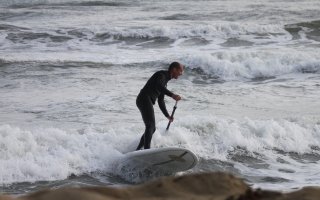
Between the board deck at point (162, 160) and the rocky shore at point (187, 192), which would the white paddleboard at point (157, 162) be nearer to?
the board deck at point (162, 160)

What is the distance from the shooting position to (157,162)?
28.6 ft

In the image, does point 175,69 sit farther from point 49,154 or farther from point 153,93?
point 49,154

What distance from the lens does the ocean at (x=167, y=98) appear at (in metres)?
9.84

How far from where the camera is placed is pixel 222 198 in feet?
11.8

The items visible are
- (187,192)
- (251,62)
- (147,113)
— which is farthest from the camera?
(251,62)

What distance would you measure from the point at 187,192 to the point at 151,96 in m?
5.20

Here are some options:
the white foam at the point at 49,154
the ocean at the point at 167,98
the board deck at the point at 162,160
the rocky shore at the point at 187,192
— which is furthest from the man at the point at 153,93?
the rocky shore at the point at 187,192

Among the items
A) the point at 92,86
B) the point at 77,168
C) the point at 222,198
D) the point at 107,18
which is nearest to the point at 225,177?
the point at 222,198

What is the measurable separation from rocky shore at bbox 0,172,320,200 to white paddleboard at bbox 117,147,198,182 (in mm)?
4615

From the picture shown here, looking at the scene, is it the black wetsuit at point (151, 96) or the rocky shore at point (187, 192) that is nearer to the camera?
the rocky shore at point (187, 192)

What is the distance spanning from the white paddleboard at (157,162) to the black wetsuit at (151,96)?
359mm

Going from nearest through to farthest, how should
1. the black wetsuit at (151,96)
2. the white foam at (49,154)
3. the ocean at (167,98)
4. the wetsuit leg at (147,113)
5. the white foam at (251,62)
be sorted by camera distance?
the black wetsuit at (151,96) < the wetsuit leg at (147,113) < the white foam at (49,154) < the ocean at (167,98) < the white foam at (251,62)

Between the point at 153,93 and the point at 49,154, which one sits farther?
the point at 49,154

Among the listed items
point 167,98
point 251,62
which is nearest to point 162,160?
point 167,98
